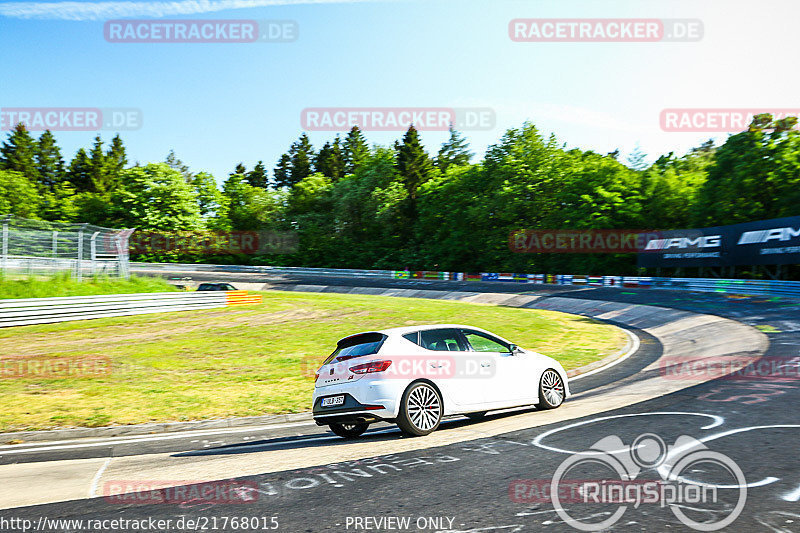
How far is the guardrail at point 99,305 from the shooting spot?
21297mm

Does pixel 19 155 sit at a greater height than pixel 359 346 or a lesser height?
greater

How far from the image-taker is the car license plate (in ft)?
28.0

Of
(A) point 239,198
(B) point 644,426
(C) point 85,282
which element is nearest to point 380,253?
(A) point 239,198

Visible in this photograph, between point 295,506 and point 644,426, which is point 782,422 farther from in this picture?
point 295,506

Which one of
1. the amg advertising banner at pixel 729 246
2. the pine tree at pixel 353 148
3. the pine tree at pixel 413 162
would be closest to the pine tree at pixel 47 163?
the pine tree at pixel 353 148

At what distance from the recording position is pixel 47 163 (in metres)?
106

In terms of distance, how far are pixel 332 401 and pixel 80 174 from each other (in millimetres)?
114379

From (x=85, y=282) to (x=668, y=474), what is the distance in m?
25.5

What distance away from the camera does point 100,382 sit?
13336 millimetres

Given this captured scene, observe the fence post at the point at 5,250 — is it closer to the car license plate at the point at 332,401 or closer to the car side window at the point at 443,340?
the car license plate at the point at 332,401

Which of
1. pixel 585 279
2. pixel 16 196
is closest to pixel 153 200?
pixel 16 196

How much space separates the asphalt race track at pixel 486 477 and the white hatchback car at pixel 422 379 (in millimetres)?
406

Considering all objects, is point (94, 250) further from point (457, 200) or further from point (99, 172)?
point (99, 172)

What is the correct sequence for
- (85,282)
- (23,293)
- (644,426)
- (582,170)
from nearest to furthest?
1. (644,426)
2. (23,293)
3. (85,282)
4. (582,170)
